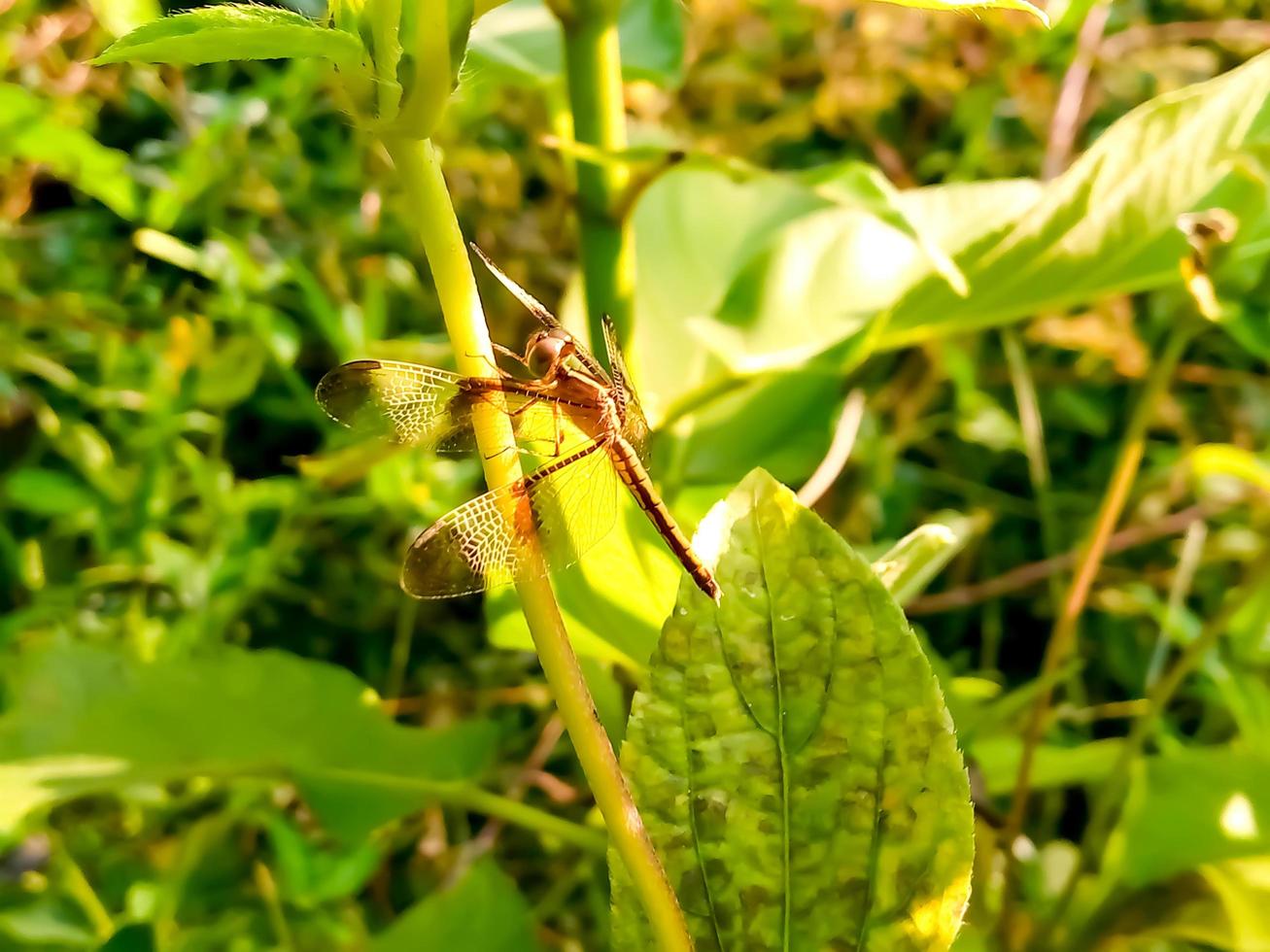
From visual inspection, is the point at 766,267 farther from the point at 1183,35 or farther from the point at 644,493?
the point at 1183,35

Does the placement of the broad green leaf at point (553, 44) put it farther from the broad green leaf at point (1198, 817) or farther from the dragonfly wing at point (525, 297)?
the broad green leaf at point (1198, 817)

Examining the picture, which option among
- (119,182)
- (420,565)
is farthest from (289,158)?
(420,565)

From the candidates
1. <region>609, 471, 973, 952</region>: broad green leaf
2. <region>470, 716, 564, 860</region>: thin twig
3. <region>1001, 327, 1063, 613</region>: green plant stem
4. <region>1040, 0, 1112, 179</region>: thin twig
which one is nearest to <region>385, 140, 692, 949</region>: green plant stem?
<region>609, 471, 973, 952</region>: broad green leaf

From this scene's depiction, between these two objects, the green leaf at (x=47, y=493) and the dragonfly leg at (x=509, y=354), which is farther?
the green leaf at (x=47, y=493)

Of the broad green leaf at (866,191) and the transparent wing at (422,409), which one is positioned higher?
the broad green leaf at (866,191)

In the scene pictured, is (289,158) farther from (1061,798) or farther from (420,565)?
(1061,798)

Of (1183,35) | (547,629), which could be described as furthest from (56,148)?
(1183,35)

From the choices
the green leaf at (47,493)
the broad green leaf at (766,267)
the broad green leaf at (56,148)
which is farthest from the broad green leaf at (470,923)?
the broad green leaf at (56,148)
